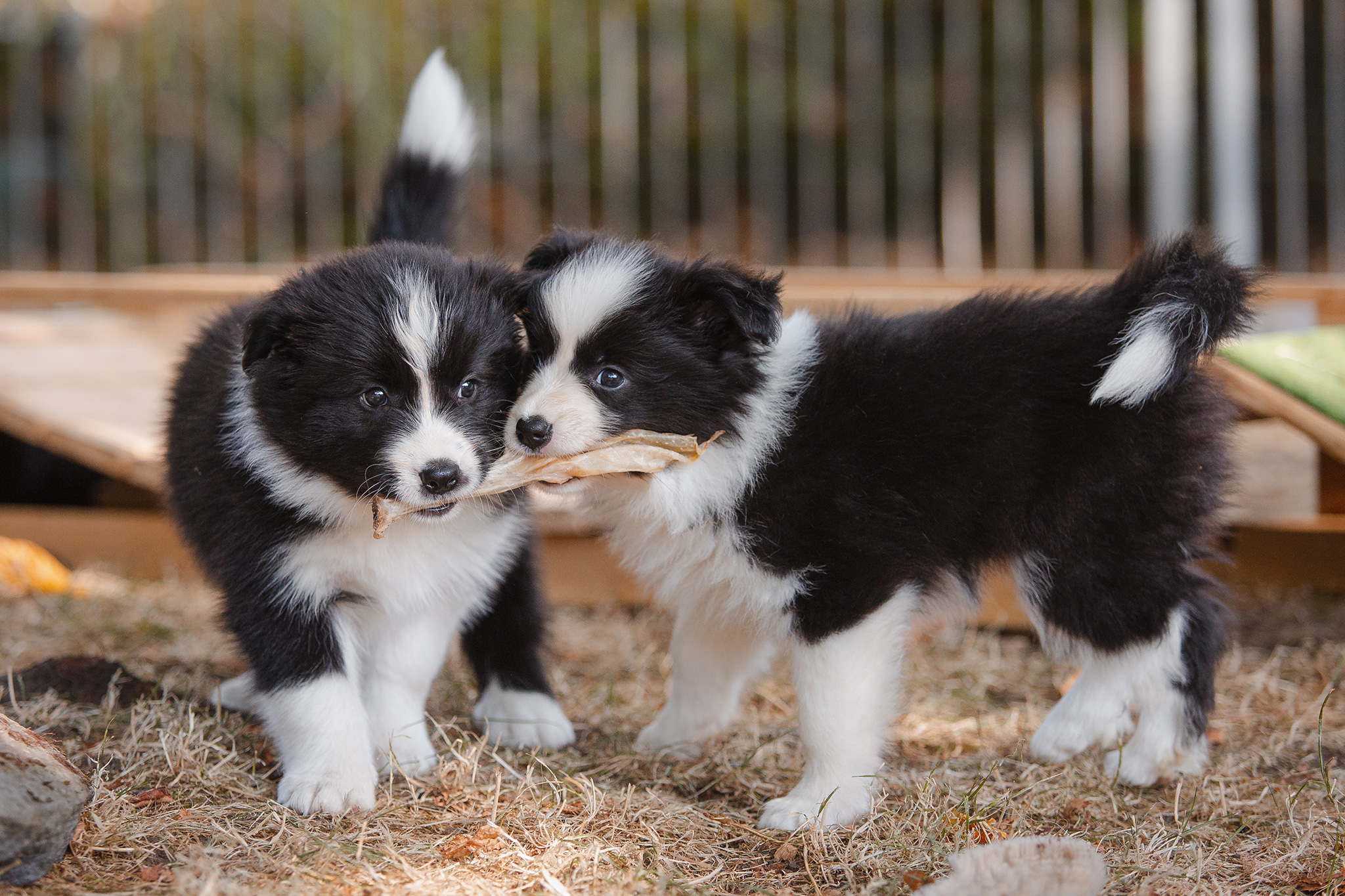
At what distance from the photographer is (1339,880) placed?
2.25m

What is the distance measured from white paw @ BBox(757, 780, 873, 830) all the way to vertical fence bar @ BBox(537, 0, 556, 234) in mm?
5819

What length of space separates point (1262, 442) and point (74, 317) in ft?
19.3

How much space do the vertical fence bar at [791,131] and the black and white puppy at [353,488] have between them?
5.42 metres

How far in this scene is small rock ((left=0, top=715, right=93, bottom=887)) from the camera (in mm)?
2008

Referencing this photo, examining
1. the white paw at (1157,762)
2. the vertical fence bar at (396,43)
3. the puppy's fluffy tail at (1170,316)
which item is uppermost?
the vertical fence bar at (396,43)

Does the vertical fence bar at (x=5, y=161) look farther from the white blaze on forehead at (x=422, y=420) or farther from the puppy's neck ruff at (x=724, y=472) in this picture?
the puppy's neck ruff at (x=724, y=472)

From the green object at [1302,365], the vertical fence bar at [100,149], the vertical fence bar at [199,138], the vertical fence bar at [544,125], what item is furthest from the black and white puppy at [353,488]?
the vertical fence bar at [100,149]

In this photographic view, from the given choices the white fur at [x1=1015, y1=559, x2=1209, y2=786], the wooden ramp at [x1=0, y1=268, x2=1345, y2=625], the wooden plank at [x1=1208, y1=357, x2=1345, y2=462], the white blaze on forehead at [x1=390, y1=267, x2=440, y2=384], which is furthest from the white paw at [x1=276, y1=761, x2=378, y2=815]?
the wooden plank at [x1=1208, y1=357, x2=1345, y2=462]

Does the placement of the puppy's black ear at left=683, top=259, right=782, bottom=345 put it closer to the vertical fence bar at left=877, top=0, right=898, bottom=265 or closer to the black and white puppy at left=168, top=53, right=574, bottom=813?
the black and white puppy at left=168, top=53, right=574, bottom=813

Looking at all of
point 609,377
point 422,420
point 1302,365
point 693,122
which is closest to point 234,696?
point 422,420

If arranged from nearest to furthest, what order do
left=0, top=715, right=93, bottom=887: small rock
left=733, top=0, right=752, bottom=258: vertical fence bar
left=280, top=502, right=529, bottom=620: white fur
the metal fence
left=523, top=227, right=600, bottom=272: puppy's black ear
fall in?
left=0, top=715, right=93, bottom=887: small rock
left=280, top=502, right=529, bottom=620: white fur
left=523, top=227, right=600, bottom=272: puppy's black ear
the metal fence
left=733, top=0, right=752, bottom=258: vertical fence bar

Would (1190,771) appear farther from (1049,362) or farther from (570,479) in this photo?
(570,479)

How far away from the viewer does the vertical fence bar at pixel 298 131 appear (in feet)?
26.9

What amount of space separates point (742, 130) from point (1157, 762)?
6160mm
